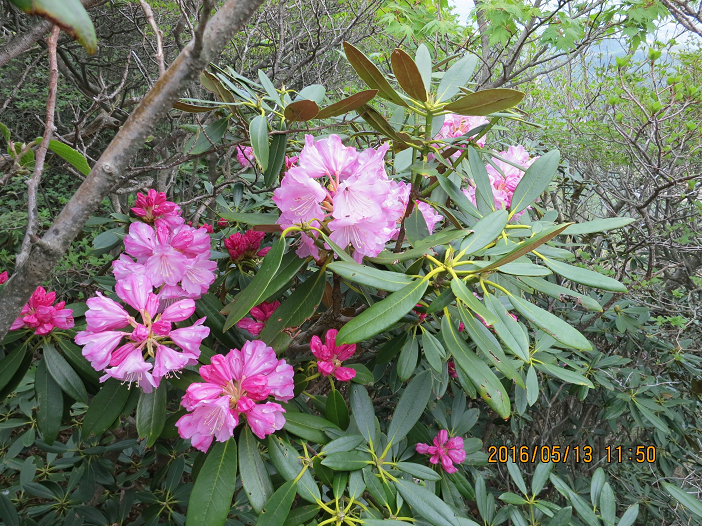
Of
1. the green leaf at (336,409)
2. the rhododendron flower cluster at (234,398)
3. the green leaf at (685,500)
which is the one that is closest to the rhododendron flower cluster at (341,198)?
the rhododendron flower cluster at (234,398)

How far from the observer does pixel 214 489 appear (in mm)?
729

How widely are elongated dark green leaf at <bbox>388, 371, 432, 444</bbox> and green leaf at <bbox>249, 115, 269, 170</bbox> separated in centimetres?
63

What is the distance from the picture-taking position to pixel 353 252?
810 mm

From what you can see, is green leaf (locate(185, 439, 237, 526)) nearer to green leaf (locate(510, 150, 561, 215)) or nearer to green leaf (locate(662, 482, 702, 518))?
green leaf (locate(510, 150, 561, 215))

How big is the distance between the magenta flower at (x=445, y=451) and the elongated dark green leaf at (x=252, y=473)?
21.5 inches

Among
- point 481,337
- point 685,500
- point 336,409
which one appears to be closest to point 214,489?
point 336,409

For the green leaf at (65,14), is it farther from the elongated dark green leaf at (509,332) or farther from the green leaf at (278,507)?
the green leaf at (278,507)

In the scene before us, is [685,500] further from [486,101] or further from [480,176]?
[486,101]

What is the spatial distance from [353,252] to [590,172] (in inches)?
92.2

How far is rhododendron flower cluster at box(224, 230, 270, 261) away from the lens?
3.41ft

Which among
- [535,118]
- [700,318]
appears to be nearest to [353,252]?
[700,318]

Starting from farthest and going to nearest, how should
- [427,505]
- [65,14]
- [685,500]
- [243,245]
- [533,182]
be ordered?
1. [685,500]
2. [243,245]
3. [533,182]
4. [427,505]
5. [65,14]

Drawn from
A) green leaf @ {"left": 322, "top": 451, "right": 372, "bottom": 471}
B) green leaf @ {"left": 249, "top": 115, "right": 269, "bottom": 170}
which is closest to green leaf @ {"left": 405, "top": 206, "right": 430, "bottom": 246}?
green leaf @ {"left": 249, "top": 115, "right": 269, "bottom": 170}

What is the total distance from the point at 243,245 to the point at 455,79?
24.8 inches
